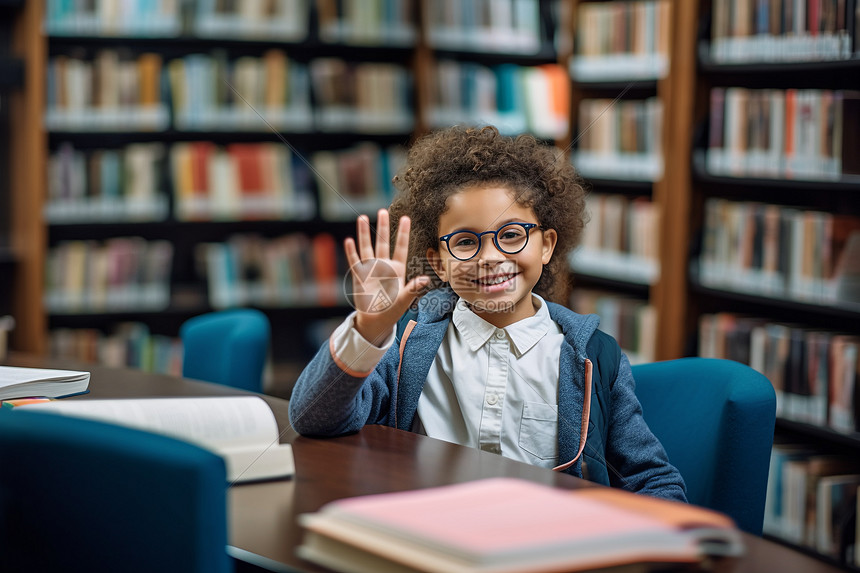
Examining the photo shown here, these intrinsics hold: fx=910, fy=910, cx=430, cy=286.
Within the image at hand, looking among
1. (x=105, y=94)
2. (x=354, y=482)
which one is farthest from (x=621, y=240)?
(x=354, y=482)

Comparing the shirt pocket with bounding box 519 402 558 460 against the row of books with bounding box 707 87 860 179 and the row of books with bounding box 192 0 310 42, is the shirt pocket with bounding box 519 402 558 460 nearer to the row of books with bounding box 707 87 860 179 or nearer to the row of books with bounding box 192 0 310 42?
the row of books with bounding box 707 87 860 179

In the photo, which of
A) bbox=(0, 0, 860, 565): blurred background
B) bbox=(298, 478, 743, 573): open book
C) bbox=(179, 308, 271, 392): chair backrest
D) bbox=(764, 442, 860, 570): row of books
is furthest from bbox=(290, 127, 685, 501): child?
bbox=(764, 442, 860, 570): row of books

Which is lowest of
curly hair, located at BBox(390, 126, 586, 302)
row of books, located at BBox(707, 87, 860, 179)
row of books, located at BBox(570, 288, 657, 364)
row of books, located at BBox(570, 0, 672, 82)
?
row of books, located at BBox(570, 288, 657, 364)

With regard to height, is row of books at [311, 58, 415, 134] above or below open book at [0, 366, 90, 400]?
above

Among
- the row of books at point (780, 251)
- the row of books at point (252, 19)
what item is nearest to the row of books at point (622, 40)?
the row of books at point (780, 251)

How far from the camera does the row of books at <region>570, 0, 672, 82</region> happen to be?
3.29 metres

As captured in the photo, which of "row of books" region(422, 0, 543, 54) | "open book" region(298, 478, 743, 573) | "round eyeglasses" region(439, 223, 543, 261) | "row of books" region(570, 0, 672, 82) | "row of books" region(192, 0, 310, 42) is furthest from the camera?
"row of books" region(422, 0, 543, 54)

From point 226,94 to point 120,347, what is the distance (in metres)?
1.14

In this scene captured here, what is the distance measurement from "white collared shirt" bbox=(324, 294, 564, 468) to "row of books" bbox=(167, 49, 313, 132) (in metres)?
2.59

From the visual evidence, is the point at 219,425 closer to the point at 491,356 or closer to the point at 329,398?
the point at 329,398

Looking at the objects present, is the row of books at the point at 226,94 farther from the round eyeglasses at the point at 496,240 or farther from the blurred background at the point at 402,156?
the round eyeglasses at the point at 496,240

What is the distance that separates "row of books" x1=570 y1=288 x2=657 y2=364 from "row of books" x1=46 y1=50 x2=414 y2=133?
4.00ft

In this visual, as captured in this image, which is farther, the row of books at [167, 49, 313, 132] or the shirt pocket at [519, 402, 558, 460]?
the row of books at [167, 49, 313, 132]

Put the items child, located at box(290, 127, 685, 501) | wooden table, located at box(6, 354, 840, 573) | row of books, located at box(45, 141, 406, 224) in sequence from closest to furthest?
wooden table, located at box(6, 354, 840, 573) → child, located at box(290, 127, 685, 501) → row of books, located at box(45, 141, 406, 224)
